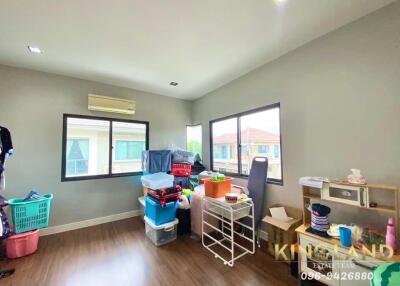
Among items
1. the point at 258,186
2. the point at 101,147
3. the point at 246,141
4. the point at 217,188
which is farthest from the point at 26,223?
the point at 246,141

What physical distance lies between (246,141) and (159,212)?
1924mm

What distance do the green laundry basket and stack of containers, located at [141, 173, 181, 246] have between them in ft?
4.74

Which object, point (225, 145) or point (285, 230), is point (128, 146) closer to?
point (225, 145)

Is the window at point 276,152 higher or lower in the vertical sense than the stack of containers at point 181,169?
higher

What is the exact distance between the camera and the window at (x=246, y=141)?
2.71 meters

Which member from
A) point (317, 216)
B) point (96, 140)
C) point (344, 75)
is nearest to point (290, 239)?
point (317, 216)

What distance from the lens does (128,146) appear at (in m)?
3.91

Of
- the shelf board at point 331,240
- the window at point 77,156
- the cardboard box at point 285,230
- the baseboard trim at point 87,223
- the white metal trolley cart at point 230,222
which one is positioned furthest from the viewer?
the window at point 77,156

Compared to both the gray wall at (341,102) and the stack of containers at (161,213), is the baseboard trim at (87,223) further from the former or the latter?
the gray wall at (341,102)

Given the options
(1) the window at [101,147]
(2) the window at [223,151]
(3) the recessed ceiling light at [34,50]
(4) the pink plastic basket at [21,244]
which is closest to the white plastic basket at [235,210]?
(2) the window at [223,151]

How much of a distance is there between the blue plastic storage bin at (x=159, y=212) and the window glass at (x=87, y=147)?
4.84ft

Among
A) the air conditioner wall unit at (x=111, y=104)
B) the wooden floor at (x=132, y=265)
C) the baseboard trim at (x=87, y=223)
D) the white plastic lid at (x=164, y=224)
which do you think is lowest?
the wooden floor at (x=132, y=265)

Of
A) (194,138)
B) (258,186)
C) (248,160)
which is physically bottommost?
(258,186)

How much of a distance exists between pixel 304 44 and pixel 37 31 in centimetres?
325
